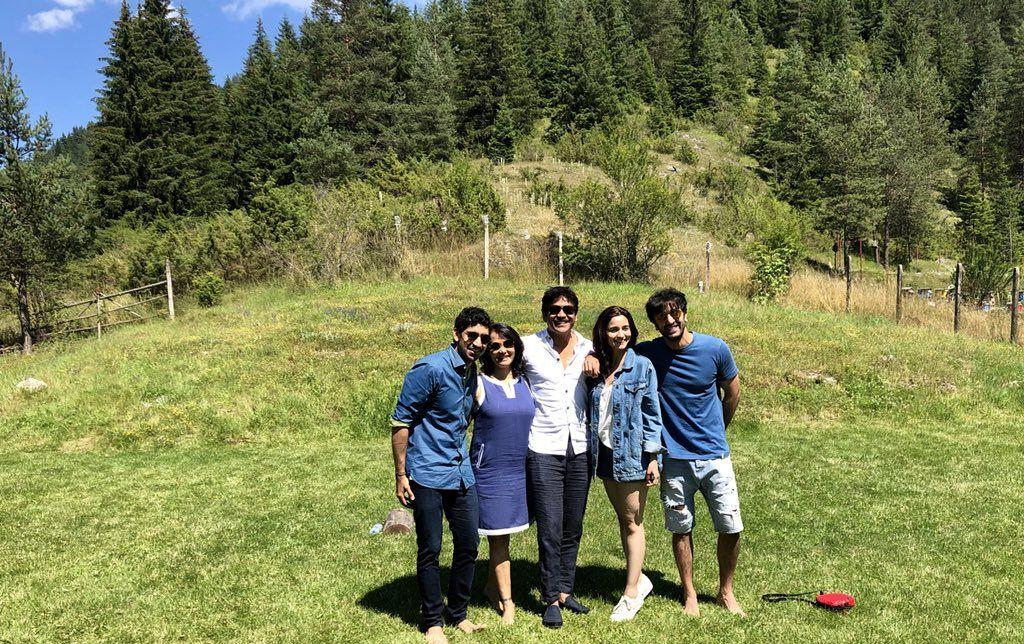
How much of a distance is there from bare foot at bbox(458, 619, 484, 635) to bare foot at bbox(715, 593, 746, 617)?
1.53 m

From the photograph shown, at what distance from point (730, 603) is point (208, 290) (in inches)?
709

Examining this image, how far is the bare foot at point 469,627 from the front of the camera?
Answer: 3684mm

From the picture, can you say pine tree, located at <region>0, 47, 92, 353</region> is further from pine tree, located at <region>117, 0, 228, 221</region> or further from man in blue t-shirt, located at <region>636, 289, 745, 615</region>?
pine tree, located at <region>117, 0, 228, 221</region>

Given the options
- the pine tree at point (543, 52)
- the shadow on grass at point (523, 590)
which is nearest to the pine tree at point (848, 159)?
the pine tree at point (543, 52)

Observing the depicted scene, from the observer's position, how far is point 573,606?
394 cm

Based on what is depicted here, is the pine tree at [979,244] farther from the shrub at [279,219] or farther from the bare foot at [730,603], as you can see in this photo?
the shrub at [279,219]

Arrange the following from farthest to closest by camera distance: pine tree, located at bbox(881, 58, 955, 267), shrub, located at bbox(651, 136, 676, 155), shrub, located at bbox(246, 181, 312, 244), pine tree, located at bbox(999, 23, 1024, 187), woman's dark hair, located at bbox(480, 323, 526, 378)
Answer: pine tree, located at bbox(999, 23, 1024, 187) → shrub, located at bbox(651, 136, 676, 155) → pine tree, located at bbox(881, 58, 955, 267) → shrub, located at bbox(246, 181, 312, 244) → woman's dark hair, located at bbox(480, 323, 526, 378)

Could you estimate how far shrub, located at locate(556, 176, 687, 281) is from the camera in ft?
60.6

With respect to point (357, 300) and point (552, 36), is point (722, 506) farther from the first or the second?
point (552, 36)

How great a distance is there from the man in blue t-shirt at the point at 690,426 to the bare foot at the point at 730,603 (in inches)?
7.9

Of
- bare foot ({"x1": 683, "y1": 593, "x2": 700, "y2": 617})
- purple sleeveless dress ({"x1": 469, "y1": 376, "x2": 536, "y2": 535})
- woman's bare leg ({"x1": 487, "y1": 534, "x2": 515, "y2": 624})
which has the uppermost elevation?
purple sleeveless dress ({"x1": 469, "y1": 376, "x2": 536, "y2": 535})

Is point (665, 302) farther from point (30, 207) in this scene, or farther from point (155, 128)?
point (155, 128)

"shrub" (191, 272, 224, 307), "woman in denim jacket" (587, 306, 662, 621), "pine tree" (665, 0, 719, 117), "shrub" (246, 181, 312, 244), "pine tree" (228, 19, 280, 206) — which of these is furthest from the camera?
"pine tree" (665, 0, 719, 117)

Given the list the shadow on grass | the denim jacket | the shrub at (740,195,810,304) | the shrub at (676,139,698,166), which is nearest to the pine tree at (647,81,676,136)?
the shrub at (676,139,698,166)
